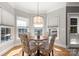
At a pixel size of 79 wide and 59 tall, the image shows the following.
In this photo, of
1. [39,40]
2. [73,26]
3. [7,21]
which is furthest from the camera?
[73,26]

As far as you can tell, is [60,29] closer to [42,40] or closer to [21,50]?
[42,40]

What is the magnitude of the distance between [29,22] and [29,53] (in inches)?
30.4

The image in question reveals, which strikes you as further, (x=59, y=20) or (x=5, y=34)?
(x=59, y=20)

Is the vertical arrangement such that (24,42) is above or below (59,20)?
below

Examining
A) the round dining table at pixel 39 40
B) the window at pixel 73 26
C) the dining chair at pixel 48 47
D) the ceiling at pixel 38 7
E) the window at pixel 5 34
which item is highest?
the ceiling at pixel 38 7

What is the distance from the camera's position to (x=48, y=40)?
277 cm

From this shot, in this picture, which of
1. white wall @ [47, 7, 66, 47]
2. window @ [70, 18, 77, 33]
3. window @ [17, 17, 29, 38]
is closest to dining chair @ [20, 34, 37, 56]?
window @ [17, 17, 29, 38]

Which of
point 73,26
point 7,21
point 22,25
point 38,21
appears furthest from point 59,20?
point 7,21

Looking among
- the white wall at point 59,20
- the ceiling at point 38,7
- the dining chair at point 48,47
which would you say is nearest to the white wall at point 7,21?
the ceiling at point 38,7

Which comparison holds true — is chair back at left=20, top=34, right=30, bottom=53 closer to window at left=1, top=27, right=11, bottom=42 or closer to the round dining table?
the round dining table

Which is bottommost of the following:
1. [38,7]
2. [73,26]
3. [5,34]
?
[5,34]

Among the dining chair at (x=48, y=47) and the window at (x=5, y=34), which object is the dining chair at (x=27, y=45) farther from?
the window at (x=5, y=34)

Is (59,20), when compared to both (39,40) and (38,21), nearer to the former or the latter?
(38,21)

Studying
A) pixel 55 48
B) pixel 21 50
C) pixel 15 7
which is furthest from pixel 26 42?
pixel 15 7
